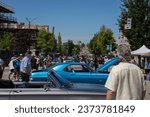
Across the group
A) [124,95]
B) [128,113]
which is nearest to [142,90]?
[124,95]

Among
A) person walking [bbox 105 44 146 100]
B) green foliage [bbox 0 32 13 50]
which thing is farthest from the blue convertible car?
green foliage [bbox 0 32 13 50]

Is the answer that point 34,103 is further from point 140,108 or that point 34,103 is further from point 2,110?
point 140,108

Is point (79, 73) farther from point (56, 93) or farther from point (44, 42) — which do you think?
point (44, 42)

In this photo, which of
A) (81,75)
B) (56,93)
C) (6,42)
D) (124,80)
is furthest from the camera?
(6,42)

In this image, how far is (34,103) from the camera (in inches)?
201

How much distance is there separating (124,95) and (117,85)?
6.5 inches

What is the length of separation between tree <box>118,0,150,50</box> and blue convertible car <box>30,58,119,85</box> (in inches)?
702

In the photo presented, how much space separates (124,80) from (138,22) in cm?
2850

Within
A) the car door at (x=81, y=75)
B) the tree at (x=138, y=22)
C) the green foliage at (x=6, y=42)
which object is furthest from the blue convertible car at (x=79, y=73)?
the green foliage at (x=6, y=42)

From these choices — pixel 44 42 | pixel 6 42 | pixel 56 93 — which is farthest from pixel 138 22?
pixel 44 42

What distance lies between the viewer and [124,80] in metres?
→ 5.46

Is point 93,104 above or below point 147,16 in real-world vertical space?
below

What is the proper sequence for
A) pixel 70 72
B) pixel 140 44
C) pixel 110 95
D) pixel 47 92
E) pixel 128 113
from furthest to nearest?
1. pixel 140 44
2. pixel 70 72
3. pixel 47 92
4. pixel 110 95
5. pixel 128 113

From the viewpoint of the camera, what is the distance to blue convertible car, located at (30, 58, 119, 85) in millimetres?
14992
